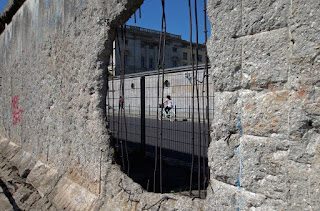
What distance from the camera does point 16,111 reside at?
6.85 metres

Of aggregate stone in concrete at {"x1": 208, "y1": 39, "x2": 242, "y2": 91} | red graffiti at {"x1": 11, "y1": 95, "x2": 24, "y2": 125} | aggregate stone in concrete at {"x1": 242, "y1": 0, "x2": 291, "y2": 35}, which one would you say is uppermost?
aggregate stone in concrete at {"x1": 242, "y1": 0, "x2": 291, "y2": 35}

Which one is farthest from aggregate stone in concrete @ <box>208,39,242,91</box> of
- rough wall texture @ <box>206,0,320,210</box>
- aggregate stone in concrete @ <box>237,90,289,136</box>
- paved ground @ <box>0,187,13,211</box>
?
paved ground @ <box>0,187,13,211</box>

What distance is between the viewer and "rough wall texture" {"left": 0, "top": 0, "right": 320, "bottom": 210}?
5.16ft

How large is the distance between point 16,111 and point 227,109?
20.3 feet

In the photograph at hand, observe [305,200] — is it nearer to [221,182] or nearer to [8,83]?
[221,182]

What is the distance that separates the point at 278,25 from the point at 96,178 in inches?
99.8

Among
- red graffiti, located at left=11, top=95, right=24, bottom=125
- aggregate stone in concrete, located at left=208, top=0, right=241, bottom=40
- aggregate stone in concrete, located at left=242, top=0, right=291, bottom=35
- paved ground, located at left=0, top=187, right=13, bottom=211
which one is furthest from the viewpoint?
red graffiti, located at left=11, top=95, right=24, bottom=125

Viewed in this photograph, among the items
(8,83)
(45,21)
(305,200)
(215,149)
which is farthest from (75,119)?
(8,83)

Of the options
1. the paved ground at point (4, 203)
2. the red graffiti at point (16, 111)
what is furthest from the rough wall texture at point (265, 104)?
the red graffiti at point (16, 111)

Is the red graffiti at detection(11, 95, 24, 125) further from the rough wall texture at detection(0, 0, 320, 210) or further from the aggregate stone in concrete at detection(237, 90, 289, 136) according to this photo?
the aggregate stone in concrete at detection(237, 90, 289, 136)

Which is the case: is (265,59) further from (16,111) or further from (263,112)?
(16,111)

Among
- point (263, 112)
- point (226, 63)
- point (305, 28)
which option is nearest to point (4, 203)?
point (226, 63)

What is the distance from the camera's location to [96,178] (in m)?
3.36

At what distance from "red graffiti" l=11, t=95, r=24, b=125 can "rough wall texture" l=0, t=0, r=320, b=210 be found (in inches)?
80.5
